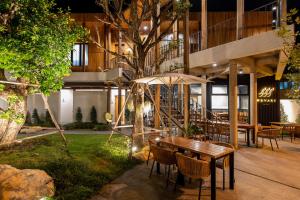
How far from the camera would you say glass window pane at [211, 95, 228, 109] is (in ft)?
53.9

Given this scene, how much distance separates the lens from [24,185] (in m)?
4.25

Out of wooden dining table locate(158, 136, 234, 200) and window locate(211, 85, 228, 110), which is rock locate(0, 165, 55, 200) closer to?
wooden dining table locate(158, 136, 234, 200)

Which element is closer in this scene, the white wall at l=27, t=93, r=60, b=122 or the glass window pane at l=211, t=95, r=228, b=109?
the glass window pane at l=211, t=95, r=228, b=109

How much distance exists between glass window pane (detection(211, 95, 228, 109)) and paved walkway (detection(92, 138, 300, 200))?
9.17 m

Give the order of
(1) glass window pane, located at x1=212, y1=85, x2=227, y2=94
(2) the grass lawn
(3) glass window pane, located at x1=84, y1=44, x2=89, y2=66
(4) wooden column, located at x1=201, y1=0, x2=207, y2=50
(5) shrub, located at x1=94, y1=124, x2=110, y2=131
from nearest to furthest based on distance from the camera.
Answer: (2) the grass lawn → (4) wooden column, located at x1=201, y1=0, x2=207, y2=50 → (5) shrub, located at x1=94, y1=124, x2=110, y2=131 → (1) glass window pane, located at x1=212, y1=85, x2=227, y2=94 → (3) glass window pane, located at x1=84, y1=44, x2=89, y2=66

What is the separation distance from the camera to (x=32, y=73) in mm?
6227

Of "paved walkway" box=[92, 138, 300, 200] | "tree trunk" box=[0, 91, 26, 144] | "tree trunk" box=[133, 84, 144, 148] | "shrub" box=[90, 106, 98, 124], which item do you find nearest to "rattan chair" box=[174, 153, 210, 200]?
"paved walkway" box=[92, 138, 300, 200]

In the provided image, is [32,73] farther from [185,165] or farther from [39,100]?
[39,100]

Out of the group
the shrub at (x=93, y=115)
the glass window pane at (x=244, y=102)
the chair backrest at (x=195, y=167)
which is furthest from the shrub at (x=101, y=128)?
the chair backrest at (x=195, y=167)

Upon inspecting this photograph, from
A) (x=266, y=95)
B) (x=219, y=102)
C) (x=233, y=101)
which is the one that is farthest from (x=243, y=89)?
(x=233, y=101)

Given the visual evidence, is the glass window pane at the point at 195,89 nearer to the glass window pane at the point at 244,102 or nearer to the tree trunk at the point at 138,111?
the glass window pane at the point at 244,102

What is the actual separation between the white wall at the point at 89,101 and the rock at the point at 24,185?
1266 cm

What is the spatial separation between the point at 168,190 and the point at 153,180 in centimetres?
66

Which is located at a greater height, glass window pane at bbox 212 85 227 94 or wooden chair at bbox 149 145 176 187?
glass window pane at bbox 212 85 227 94
